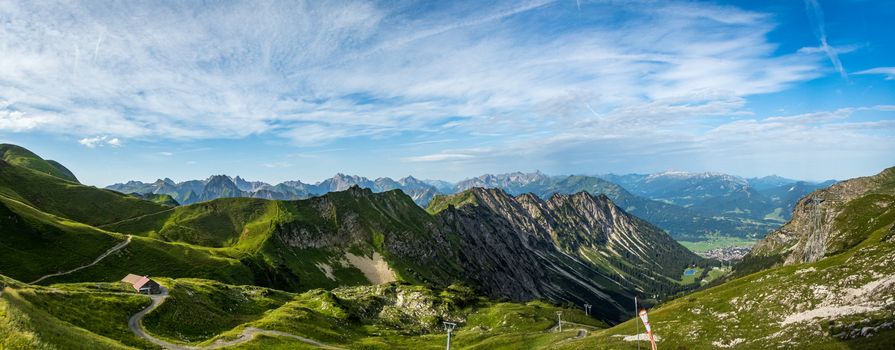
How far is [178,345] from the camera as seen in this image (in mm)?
76688

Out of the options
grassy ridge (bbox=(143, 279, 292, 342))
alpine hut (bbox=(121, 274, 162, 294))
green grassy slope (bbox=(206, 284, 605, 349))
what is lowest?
green grassy slope (bbox=(206, 284, 605, 349))

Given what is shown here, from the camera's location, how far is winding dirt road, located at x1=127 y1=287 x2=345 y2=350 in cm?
7631

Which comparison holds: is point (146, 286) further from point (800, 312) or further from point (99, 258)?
point (800, 312)

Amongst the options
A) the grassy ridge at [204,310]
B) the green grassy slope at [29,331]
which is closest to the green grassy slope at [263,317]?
the green grassy slope at [29,331]

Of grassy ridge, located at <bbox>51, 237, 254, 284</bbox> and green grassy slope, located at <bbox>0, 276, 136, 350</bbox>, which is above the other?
green grassy slope, located at <bbox>0, 276, 136, 350</bbox>

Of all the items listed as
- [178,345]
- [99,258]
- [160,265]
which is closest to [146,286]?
[178,345]

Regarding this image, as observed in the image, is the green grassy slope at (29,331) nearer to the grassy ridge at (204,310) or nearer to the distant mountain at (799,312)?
the grassy ridge at (204,310)

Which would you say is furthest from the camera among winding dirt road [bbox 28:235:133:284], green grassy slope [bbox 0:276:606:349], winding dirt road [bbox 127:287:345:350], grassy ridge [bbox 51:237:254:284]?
grassy ridge [bbox 51:237:254:284]

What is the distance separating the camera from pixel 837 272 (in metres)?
71.4

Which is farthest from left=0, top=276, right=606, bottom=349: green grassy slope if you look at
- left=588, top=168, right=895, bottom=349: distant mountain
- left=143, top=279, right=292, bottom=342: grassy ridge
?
left=588, top=168, right=895, bottom=349: distant mountain

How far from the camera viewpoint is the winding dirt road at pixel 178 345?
250ft

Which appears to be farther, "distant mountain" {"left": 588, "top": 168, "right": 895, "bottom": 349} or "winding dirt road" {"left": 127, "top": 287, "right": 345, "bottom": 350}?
"winding dirt road" {"left": 127, "top": 287, "right": 345, "bottom": 350}

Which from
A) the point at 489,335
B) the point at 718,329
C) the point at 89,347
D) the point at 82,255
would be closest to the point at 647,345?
the point at 718,329

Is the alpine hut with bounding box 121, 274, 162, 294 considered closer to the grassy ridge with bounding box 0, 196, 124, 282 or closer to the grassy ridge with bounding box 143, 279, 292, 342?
the grassy ridge with bounding box 143, 279, 292, 342
